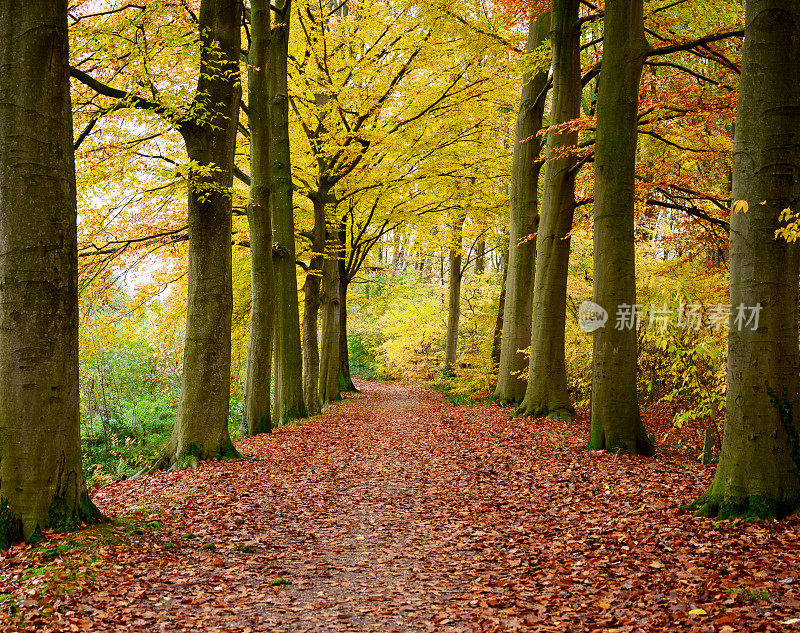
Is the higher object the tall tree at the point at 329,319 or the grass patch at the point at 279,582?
the tall tree at the point at 329,319

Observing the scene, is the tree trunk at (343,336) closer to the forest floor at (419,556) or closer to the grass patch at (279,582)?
the forest floor at (419,556)

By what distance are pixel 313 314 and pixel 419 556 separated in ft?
40.6

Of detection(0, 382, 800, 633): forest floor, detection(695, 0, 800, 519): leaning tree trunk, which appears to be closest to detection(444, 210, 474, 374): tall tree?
detection(0, 382, 800, 633): forest floor

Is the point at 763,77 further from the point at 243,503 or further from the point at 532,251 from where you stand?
the point at 532,251

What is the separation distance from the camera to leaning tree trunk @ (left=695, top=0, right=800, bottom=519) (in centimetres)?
478

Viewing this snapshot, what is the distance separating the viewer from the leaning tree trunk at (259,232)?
11273mm

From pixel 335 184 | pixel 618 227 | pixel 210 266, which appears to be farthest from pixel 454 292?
pixel 210 266

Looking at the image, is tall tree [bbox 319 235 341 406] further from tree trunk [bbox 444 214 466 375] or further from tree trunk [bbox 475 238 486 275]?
tree trunk [bbox 475 238 486 275]

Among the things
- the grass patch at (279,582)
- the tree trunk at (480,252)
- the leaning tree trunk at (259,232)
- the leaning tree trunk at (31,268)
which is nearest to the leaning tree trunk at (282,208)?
the leaning tree trunk at (259,232)

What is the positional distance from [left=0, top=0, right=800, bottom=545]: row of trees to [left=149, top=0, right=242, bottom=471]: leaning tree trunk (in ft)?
0.11

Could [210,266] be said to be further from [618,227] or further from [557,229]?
[557,229]

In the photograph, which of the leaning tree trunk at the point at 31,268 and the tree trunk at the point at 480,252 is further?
the tree trunk at the point at 480,252

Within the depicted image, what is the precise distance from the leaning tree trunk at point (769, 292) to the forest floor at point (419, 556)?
39cm

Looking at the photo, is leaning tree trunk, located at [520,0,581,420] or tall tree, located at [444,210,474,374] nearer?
leaning tree trunk, located at [520,0,581,420]
